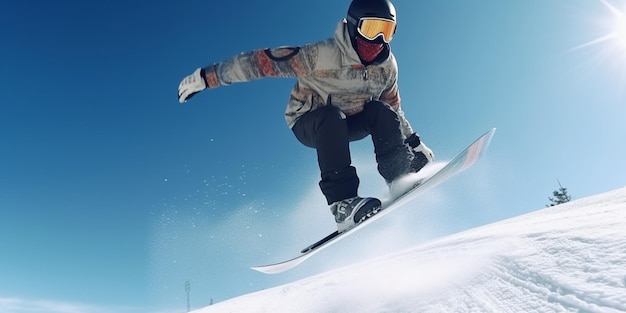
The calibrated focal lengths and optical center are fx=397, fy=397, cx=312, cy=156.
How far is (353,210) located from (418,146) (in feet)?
4.63

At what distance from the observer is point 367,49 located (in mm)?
3803

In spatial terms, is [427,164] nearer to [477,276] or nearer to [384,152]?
[384,152]

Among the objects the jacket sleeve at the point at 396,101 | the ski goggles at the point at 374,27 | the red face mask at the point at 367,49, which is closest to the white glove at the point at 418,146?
the jacket sleeve at the point at 396,101

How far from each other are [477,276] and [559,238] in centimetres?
36

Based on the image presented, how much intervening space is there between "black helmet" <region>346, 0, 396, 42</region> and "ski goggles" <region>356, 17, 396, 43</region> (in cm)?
2

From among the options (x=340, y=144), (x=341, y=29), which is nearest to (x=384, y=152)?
(x=340, y=144)

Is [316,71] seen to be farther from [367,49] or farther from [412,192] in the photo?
[412,192]

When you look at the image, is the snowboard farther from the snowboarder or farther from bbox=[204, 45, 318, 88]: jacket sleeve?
bbox=[204, 45, 318, 88]: jacket sleeve

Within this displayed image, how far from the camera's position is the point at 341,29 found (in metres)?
3.83

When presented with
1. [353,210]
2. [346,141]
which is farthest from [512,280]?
→ [346,141]

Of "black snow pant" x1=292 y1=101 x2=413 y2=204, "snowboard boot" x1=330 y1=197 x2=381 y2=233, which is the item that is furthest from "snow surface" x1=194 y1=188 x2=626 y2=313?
"black snow pant" x1=292 y1=101 x2=413 y2=204

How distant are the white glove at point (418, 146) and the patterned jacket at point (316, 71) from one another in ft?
2.23

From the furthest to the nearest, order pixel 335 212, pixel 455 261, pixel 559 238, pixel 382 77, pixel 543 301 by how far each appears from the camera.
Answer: pixel 382 77 < pixel 335 212 < pixel 455 261 < pixel 559 238 < pixel 543 301

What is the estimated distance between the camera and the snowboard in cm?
336
